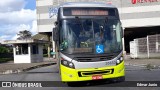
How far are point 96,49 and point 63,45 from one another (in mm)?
1246

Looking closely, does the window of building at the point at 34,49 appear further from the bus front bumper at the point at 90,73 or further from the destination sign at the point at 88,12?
the bus front bumper at the point at 90,73

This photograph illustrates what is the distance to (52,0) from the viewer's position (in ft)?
214

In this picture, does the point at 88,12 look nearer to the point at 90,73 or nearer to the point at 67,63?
the point at 67,63

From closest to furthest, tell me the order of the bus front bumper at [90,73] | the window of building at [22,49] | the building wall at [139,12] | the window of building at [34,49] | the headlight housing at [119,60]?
the bus front bumper at [90,73]
the headlight housing at [119,60]
the window of building at [22,49]
the window of building at [34,49]
the building wall at [139,12]

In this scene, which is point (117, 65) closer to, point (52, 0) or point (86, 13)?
point (86, 13)

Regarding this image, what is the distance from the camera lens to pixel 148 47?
40.7 meters

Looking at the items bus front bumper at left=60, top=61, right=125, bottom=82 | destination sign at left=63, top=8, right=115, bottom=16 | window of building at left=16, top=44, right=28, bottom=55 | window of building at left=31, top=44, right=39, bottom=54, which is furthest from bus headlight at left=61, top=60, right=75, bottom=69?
window of building at left=31, top=44, right=39, bottom=54

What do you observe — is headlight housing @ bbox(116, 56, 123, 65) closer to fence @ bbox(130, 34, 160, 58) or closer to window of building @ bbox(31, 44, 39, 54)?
fence @ bbox(130, 34, 160, 58)

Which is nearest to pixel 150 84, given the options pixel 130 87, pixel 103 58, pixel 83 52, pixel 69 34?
pixel 130 87

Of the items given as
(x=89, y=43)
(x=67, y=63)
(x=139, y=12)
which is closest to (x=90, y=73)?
(x=67, y=63)

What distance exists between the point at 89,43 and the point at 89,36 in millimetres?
279

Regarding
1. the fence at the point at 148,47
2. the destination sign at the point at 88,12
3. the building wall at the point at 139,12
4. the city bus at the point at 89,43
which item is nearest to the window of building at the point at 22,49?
the fence at the point at 148,47

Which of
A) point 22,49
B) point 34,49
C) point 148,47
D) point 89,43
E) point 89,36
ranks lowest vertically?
point 34,49

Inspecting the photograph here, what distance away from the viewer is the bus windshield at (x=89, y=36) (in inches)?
484
